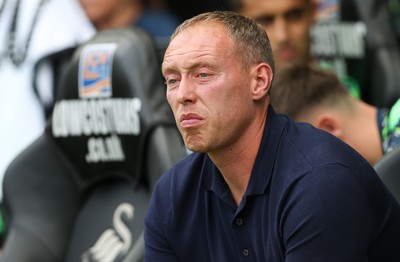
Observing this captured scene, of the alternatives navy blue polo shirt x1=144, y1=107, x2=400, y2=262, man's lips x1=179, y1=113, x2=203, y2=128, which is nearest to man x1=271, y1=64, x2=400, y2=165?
→ navy blue polo shirt x1=144, y1=107, x2=400, y2=262

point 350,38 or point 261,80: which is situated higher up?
point 261,80

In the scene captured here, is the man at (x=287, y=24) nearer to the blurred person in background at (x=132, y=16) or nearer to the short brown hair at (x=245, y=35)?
the blurred person in background at (x=132, y=16)

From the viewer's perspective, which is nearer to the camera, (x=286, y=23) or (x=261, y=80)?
(x=261, y=80)

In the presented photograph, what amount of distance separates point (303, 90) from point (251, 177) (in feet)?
3.30

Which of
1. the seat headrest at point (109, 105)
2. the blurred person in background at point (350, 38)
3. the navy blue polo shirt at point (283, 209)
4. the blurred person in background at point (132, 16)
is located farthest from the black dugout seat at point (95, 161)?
the blurred person in background at point (132, 16)

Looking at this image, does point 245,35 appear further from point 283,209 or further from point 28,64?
point 28,64

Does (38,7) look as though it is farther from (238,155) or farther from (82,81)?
(238,155)

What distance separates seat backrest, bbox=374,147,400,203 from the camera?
120 inches

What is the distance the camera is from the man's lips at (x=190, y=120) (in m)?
2.66

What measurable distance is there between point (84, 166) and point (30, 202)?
23 cm

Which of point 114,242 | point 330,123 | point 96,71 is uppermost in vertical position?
point 96,71

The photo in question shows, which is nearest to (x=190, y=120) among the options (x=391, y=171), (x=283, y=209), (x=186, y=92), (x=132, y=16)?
(x=186, y=92)

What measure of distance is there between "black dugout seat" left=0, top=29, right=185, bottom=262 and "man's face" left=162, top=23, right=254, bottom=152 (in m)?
0.95

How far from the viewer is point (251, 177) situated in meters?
2.70
